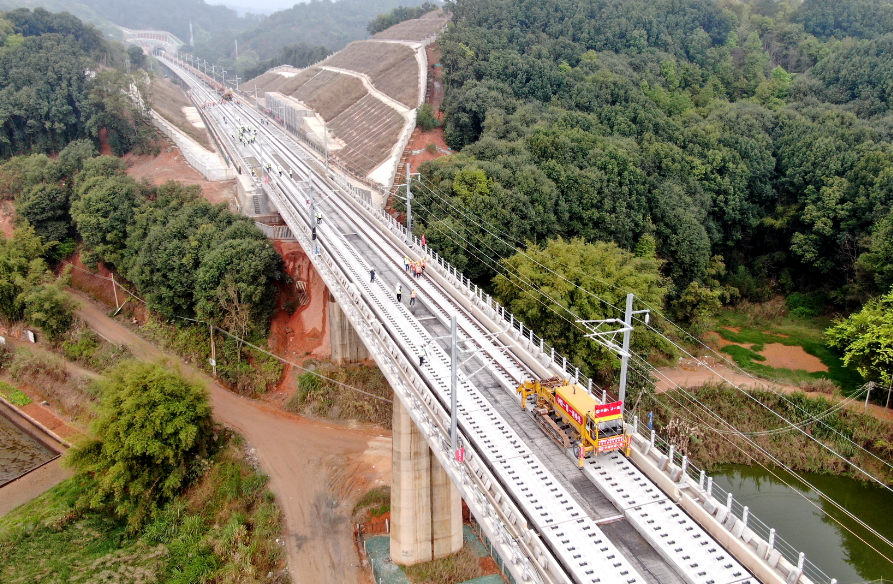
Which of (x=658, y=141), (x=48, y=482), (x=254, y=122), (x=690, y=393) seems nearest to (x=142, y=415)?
(x=48, y=482)

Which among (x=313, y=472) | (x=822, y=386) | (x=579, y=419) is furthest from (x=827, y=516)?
(x=313, y=472)

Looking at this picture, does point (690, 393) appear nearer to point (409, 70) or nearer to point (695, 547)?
point (695, 547)

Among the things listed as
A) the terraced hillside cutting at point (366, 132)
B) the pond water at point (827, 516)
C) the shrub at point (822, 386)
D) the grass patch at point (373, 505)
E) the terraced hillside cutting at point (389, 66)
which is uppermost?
the terraced hillside cutting at point (389, 66)

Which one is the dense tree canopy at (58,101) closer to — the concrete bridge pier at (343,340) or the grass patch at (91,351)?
the grass patch at (91,351)

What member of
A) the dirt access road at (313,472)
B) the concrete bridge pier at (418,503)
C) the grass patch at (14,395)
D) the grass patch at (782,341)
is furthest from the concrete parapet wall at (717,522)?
the grass patch at (14,395)

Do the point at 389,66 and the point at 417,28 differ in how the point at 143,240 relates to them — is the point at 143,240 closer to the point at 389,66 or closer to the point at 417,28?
the point at 389,66

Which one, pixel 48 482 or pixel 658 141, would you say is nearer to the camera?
pixel 48 482
